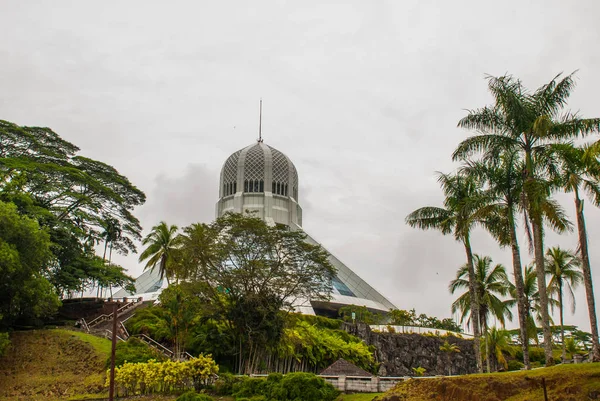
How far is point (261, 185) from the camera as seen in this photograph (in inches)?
2879

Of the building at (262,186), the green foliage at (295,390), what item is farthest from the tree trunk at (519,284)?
the building at (262,186)

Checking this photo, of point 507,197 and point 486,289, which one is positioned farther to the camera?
point 486,289

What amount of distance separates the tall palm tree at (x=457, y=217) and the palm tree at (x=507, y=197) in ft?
5.79

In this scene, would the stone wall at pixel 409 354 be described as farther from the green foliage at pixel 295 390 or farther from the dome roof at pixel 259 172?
the dome roof at pixel 259 172

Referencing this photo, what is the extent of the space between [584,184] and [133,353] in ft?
77.5

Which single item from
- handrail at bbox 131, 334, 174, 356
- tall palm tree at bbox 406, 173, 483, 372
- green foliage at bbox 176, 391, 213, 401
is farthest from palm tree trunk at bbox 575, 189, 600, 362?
handrail at bbox 131, 334, 174, 356

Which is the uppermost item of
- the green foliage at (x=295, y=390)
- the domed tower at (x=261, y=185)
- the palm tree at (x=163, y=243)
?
the domed tower at (x=261, y=185)

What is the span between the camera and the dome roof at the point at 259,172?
73.4 m

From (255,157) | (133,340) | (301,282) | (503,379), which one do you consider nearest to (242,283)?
(301,282)

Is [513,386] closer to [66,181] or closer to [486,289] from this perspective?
[486,289]

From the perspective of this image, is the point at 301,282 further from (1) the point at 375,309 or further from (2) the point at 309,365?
(1) the point at 375,309

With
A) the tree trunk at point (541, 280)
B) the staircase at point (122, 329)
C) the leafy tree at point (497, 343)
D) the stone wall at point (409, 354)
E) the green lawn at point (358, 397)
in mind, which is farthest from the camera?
the stone wall at point (409, 354)

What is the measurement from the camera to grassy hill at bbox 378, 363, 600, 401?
18625 mm

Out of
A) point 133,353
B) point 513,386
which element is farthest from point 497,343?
point 513,386
